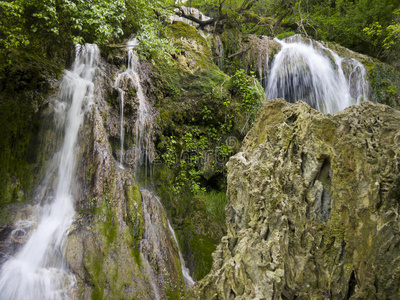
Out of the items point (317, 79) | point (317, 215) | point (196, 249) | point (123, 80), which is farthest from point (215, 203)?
point (317, 79)

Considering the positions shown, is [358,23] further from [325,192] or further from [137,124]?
[325,192]

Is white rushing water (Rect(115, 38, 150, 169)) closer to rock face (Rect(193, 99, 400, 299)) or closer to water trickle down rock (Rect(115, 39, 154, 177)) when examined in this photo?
water trickle down rock (Rect(115, 39, 154, 177))

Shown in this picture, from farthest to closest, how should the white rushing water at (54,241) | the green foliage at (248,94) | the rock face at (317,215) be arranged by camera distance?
the green foliage at (248,94), the white rushing water at (54,241), the rock face at (317,215)

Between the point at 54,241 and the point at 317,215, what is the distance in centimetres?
431

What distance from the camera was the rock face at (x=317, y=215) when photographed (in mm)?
2908

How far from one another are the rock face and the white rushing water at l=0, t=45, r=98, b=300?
8.06ft

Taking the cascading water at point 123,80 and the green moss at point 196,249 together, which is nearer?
the green moss at point 196,249

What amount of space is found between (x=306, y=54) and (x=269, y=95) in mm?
2635

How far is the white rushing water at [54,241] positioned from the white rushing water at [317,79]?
7.16 m

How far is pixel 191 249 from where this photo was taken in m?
6.07

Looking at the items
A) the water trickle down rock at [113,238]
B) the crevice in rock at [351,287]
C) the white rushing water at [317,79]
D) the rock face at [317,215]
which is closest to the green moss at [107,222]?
the water trickle down rock at [113,238]

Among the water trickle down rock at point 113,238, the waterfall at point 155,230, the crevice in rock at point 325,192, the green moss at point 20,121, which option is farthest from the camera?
the green moss at point 20,121

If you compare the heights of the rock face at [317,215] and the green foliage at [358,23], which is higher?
the green foliage at [358,23]

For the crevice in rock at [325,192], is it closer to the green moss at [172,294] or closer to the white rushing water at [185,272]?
the green moss at [172,294]
